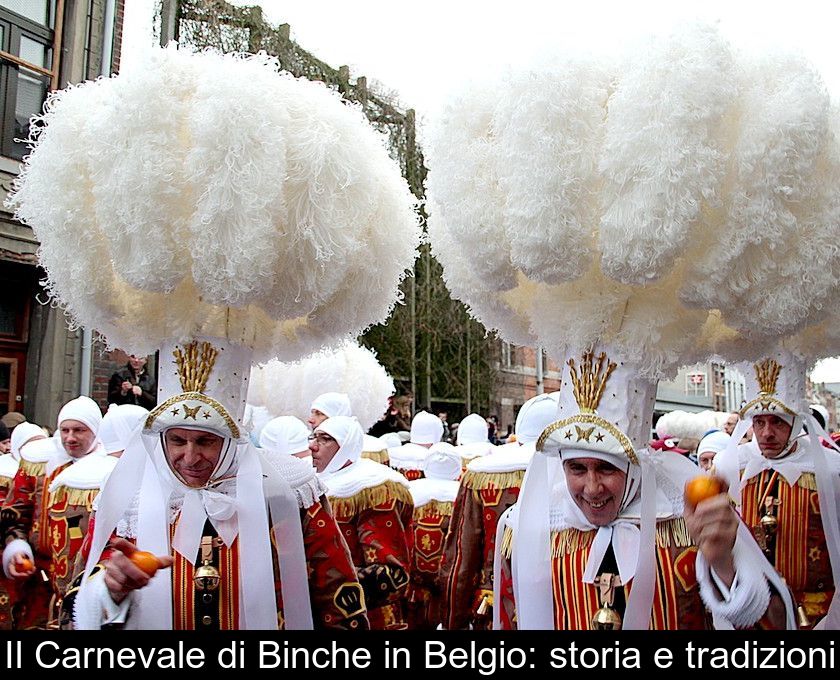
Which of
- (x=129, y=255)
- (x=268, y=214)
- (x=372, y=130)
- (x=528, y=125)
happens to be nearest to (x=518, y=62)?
(x=528, y=125)

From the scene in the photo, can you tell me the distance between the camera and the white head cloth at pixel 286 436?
18.4 feet

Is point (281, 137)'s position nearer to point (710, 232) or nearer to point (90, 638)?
point (710, 232)

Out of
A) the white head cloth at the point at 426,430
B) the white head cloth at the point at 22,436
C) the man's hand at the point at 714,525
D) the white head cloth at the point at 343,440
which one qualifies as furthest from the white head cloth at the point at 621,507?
the white head cloth at the point at 426,430

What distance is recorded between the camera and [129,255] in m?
2.91

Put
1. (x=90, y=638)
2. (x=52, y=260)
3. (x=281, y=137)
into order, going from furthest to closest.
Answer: (x=52, y=260), (x=281, y=137), (x=90, y=638)

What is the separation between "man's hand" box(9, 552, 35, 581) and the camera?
159 inches

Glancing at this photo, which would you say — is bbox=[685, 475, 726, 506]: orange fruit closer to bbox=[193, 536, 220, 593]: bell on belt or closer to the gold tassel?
the gold tassel

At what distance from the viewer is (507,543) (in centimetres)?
323

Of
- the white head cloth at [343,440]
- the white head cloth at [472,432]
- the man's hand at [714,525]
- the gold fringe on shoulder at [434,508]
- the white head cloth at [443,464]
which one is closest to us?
the man's hand at [714,525]

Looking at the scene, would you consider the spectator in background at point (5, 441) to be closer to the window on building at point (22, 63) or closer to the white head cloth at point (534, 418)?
the window on building at point (22, 63)

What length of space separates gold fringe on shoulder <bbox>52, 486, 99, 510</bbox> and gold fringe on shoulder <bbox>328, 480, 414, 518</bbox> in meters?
1.32

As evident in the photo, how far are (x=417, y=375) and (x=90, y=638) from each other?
20.3 meters

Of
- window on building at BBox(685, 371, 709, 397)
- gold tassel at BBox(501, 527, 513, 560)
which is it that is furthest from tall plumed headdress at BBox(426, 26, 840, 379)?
window on building at BBox(685, 371, 709, 397)

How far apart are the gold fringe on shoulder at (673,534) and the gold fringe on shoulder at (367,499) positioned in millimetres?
2156
